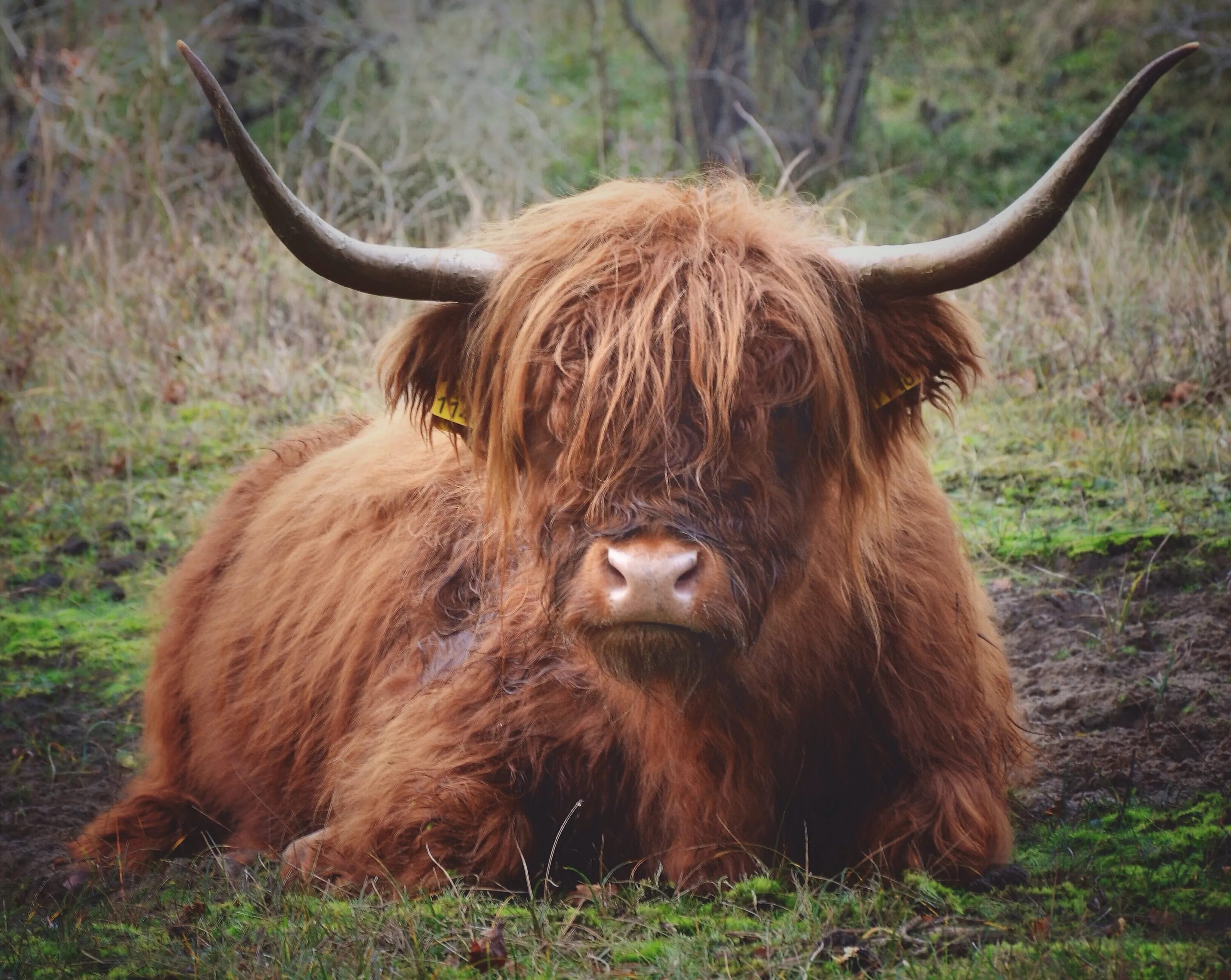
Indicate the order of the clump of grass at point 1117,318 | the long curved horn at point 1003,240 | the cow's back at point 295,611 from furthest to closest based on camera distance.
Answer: the clump of grass at point 1117,318
the cow's back at point 295,611
the long curved horn at point 1003,240

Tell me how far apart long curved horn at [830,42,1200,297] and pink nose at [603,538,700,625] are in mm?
688

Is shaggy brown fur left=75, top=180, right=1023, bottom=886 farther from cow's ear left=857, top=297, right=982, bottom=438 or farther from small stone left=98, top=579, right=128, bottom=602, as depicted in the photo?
small stone left=98, top=579, right=128, bottom=602

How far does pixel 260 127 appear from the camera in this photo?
387 inches

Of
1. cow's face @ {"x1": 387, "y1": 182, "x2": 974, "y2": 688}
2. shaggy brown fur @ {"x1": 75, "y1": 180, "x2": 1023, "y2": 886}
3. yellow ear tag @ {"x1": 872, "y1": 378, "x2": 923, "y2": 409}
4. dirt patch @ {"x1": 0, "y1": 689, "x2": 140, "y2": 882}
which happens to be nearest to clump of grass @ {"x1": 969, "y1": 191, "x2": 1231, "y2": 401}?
shaggy brown fur @ {"x1": 75, "y1": 180, "x2": 1023, "y2": 886}

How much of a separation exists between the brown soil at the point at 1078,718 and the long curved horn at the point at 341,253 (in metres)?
1.67

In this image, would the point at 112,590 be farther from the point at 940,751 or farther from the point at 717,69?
the point at 717,69

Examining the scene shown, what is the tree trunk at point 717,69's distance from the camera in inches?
364

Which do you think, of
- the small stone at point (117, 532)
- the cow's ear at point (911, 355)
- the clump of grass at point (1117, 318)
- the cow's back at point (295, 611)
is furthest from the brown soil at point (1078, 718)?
the clump of grass at point (1117, 318)

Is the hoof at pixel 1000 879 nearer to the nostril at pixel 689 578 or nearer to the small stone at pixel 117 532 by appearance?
the nostril at pixel 689 578

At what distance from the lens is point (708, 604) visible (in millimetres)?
2021

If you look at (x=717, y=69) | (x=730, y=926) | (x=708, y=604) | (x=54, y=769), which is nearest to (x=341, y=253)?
(x=708, y=604)

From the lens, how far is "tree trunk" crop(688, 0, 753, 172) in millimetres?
9234

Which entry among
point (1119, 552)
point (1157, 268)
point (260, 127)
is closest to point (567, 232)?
point (1119, 552)

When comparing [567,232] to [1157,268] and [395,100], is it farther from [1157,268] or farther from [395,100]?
[395,100]
